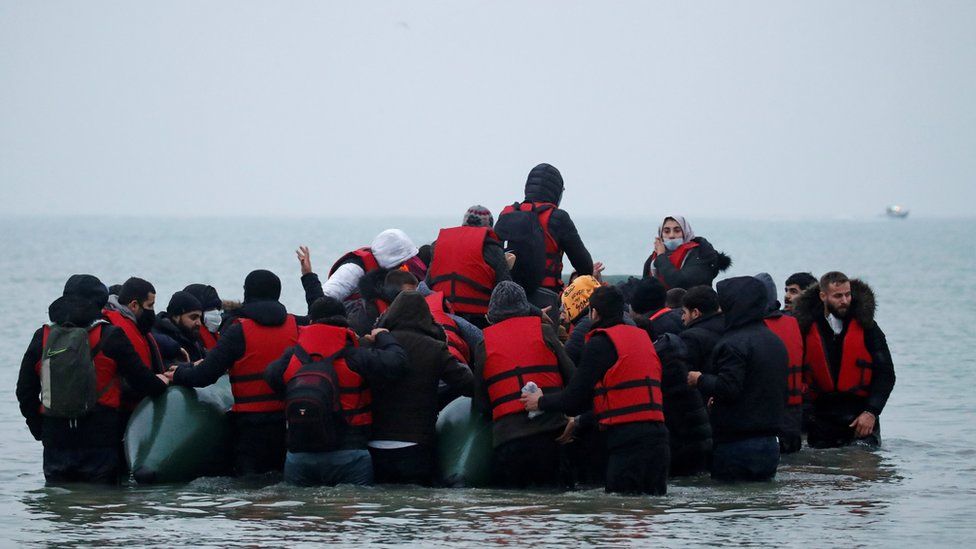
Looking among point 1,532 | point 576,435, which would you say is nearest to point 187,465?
point 1,532

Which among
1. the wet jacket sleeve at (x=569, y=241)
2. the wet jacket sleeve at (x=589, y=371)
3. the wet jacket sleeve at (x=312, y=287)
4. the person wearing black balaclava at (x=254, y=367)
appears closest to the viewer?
the wet jacket sleeve at (x=589, y=371)

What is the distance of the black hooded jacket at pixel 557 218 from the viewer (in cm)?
1279

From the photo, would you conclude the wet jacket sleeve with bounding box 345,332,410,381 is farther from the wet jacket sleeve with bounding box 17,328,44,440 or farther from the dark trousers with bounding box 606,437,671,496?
the wet jacket sleeve with bounding box 17,328,44,440

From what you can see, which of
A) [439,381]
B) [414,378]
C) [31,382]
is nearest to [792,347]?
[439,381]

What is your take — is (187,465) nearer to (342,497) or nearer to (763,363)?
(342,497)

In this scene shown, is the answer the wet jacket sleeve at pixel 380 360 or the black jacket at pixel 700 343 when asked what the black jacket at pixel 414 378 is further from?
the black jacket at pixel 700 343

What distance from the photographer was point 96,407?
10.7 m

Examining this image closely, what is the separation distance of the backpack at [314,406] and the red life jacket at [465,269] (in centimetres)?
197

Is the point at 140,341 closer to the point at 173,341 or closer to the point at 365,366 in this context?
the point at 173,341

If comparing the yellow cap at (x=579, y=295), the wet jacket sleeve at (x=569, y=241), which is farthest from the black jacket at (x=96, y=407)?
the wet jacket sleeve at (x=569, y=241)

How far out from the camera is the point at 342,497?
10617 mm

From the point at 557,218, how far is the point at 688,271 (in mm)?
1292

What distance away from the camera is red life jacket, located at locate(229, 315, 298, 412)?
10844mm

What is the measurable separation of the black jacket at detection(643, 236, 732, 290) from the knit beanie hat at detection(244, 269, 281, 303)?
3722 mm
